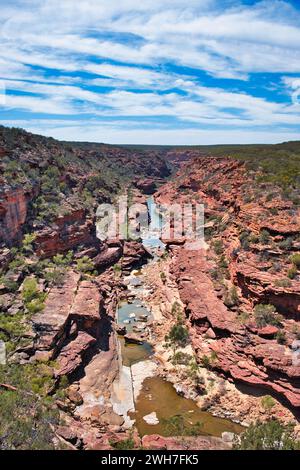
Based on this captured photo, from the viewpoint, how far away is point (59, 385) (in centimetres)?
2192

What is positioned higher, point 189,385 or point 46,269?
point 46,269

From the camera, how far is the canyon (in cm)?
2078

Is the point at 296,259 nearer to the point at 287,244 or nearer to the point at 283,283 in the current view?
the point at 287,244

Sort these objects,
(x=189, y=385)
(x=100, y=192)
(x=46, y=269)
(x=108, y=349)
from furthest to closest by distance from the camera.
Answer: (x=100, y=192)
(x=46, y=269)
(x=108, y=349)
(x=189, y=385)

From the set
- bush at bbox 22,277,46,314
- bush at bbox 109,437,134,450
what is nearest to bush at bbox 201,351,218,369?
bush at bbox 109,437,134,450

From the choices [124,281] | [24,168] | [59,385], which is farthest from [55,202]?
[59,385]

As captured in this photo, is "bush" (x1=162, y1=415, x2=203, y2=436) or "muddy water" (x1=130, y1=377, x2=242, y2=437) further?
"muddy water" (x1=130, y1=377, x2=242, y2=437)

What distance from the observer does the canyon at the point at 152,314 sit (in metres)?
20.8

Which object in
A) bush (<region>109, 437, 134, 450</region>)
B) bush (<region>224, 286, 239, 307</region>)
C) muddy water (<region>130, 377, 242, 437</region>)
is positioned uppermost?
bush (<region>224, 286, 239, 307</region>)

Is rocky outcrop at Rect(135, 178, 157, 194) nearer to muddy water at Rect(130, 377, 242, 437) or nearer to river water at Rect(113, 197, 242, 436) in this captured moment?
river water at Rect(113, 197, 242, 436)

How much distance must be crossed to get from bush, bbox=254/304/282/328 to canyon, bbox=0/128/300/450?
66mm

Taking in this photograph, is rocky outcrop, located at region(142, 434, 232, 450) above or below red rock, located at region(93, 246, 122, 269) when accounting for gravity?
below
